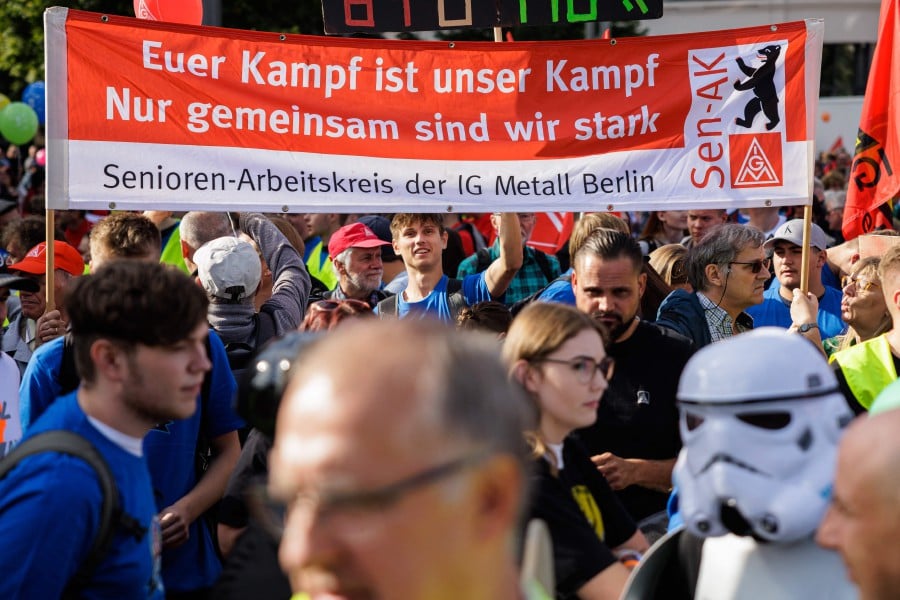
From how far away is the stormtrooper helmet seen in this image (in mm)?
2156

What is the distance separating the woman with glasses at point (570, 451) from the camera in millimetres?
2926

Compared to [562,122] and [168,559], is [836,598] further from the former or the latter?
[562,122]

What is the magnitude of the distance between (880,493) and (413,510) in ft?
2.42

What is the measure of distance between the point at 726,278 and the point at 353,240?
195 cm

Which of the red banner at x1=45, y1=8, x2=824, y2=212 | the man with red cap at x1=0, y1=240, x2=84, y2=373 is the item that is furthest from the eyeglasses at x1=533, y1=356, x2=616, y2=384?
the man with red cap at x1=0, y1=240, x2=84, y2=373

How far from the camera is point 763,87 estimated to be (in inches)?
229

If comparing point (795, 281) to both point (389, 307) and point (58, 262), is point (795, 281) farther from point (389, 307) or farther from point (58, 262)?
point (58, 262)

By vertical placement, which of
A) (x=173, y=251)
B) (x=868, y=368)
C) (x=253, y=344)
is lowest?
(x=868, y=368)

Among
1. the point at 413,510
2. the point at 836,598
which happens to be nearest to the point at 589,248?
the point at 836,598

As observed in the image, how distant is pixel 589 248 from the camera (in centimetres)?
472

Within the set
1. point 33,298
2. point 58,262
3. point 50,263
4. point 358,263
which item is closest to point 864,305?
point 358,263

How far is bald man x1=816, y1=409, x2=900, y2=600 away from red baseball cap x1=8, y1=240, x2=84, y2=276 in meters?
4.65

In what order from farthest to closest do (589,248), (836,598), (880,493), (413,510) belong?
(589,248) → (836,598) → (880,493) → (413,510)

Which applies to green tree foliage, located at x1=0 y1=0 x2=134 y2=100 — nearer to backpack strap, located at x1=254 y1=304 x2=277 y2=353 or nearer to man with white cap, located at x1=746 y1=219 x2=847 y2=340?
man with white cap, located at x1=746 y1=219 x2=847 y2=340
